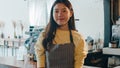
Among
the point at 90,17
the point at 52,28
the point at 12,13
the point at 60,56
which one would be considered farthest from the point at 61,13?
the point at 12,13

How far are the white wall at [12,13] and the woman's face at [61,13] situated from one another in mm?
2998

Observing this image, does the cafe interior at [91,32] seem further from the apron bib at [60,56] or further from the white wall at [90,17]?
the apron bib at [60,56]

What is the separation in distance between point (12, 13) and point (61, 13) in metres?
3.46

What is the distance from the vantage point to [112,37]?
2.76 metres

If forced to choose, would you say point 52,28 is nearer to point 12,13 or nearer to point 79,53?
point 79,53

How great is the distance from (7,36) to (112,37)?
2652 millimetres

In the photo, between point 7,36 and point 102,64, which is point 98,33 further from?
point 7,36

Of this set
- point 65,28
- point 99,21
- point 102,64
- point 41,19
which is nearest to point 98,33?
point 99,21

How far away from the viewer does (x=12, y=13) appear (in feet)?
14.6

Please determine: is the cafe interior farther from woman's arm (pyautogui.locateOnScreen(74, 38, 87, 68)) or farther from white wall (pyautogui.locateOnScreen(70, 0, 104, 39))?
woman's arm (pyautogui.locateOnScreen(74, 38, 87, 68))

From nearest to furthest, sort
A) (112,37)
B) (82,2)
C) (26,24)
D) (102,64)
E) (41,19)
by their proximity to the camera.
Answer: (102,64)
(112,37)
(82,2)
(41,19)
(26,24)

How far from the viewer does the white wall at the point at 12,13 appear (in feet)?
13.7

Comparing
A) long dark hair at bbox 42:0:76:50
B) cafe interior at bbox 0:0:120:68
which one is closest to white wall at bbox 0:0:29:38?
cafe interior at bbox 0:0:120:68

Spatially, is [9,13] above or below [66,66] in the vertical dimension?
above
